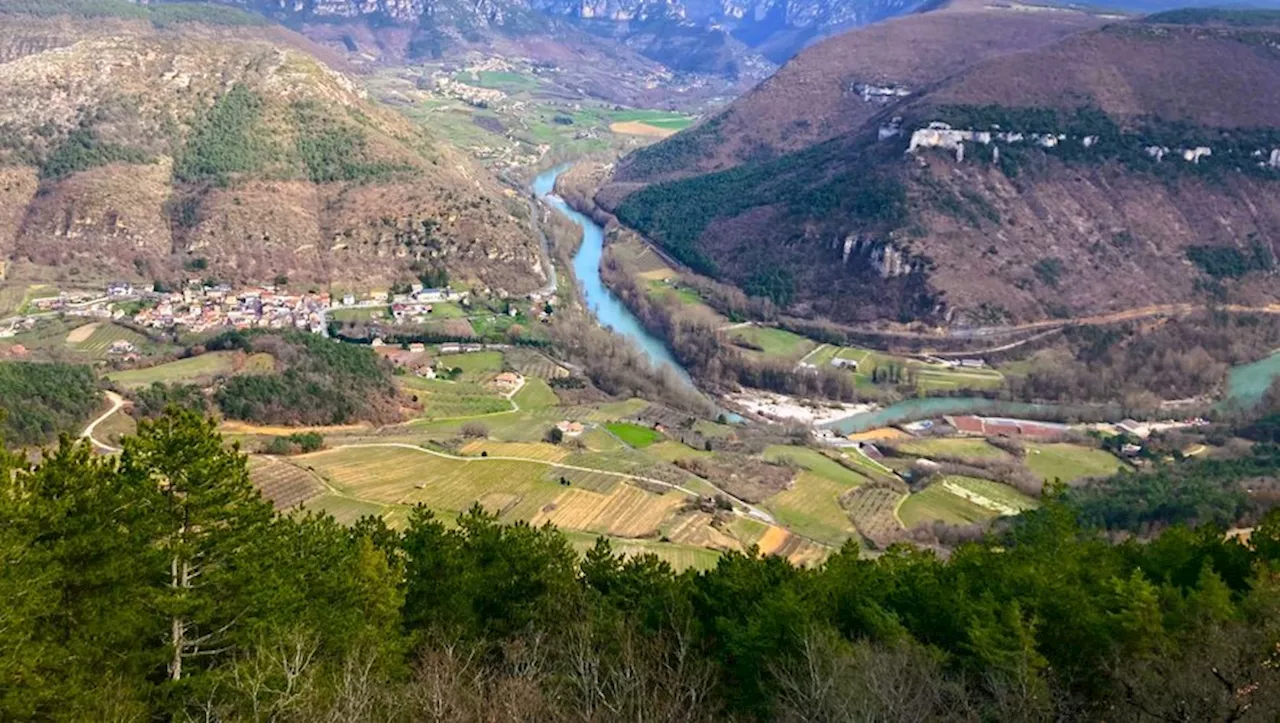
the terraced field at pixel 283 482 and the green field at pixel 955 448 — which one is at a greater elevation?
the terraced field at pixel 283 482

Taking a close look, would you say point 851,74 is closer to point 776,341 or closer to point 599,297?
point 599,297

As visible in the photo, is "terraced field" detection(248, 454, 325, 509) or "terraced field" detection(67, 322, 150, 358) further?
"terraced field" detection(67, 322, 150, 358)

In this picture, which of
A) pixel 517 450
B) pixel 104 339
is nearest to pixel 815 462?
pixel 517 450

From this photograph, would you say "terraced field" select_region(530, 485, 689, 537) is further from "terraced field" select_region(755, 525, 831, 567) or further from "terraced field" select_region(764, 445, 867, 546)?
"terraced field" select_region(764, 445, 867, 546)

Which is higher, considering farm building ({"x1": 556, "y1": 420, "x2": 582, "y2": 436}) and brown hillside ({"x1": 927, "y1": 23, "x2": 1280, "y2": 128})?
brown hillside ({"x1": 927, "y1": 23, "x2": 1280, "y2": 128})

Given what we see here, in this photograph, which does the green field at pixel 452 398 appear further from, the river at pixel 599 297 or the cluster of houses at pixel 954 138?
the cluster of houses at pixel 954 138

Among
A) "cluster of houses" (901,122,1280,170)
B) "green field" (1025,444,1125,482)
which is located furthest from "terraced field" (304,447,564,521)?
"cluster of houses" (901,122,1280,170)

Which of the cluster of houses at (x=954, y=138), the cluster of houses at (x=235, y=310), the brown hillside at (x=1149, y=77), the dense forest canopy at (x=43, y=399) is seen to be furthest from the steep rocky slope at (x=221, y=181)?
the brown hillside at (x=1149, y=77)
